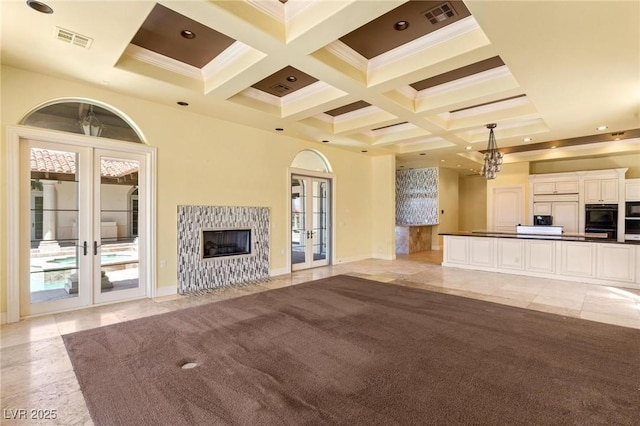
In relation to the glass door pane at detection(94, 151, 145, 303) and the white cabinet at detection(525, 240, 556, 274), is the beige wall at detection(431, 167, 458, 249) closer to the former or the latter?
the white cabinet at detection(525, 240, 556, 274)

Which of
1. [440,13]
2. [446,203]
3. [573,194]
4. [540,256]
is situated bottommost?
[540,256]

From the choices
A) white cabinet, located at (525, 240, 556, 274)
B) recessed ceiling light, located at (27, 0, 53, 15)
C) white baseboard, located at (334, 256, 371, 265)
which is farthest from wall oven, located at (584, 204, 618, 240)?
recessed ceiling light, located at (27, 0, 53, 15)

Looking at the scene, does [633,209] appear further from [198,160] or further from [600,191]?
[198,160]

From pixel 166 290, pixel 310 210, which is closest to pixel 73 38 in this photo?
pixel 166 290

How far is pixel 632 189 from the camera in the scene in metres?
7.51

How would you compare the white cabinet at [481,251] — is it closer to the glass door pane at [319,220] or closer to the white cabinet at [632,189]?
the glass door pane at [319,220]

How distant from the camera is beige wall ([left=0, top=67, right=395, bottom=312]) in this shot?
3.87 metres

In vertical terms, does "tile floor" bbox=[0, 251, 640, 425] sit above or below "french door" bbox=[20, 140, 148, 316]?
below

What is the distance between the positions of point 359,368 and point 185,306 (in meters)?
2.93

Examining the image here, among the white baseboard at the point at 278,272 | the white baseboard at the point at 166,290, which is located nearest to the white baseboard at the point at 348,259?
the white baseboard at the point at 278,272

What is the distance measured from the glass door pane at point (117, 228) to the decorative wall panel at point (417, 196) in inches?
351

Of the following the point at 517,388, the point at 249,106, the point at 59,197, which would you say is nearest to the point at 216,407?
the point at 517,388

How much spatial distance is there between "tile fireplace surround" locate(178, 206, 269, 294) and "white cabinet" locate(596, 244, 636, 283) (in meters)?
6.44

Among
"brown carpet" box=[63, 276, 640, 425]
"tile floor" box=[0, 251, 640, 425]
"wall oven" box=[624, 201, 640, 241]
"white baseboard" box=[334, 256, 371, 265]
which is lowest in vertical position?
"tile floor" box=[0, 251, 640, 425]
